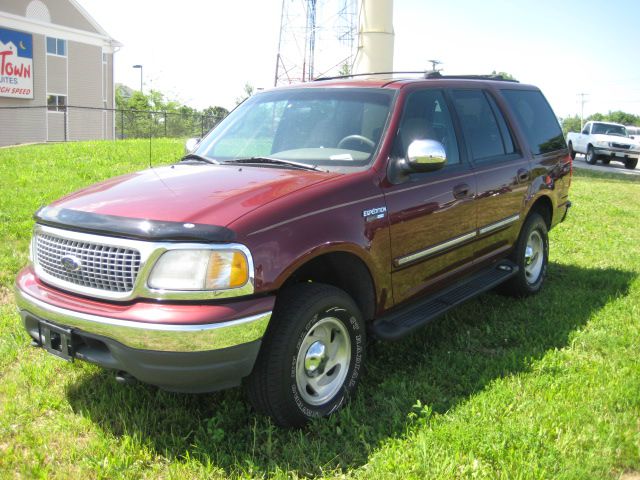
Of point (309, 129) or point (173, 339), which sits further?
point (309, 129)

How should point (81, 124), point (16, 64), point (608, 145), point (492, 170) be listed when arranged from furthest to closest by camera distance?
point (81, 124) < point (16, 64) < point (608, 145) < point (492, 170)

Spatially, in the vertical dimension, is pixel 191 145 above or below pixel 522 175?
above

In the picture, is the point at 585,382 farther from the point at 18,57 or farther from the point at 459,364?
the point at 18,57

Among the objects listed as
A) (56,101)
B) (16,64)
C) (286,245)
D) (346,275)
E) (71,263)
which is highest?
(16,64)

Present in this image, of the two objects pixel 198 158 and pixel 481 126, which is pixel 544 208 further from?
pixel 198 158

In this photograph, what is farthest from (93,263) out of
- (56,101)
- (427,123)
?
(56,101)

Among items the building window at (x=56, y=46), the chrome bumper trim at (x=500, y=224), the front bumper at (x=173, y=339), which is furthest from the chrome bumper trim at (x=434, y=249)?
the building window at (x=56, y=46)

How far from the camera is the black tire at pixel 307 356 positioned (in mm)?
3135

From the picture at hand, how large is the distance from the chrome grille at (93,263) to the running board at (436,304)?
5.16ft

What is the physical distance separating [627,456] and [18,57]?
106 ft

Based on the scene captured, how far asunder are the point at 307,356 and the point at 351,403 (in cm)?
52

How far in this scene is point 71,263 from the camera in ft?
10.4

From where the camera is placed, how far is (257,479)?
2990 mm

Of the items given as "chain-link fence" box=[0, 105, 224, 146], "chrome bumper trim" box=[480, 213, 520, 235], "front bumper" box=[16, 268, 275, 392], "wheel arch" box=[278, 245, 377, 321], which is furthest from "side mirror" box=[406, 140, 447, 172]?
"chain-link fence" box=[0, 105, 224, 146]
